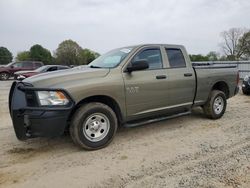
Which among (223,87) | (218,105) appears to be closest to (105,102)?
(218,105)

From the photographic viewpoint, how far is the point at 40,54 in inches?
2158

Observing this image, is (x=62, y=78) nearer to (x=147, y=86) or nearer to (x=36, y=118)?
(x=36, y=118)

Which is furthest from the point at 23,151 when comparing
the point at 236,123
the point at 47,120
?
the point at 236,123

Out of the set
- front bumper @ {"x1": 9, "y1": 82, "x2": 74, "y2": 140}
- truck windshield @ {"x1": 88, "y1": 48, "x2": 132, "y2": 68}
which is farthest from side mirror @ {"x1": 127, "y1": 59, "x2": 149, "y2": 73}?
front bumper @ {"x1": 9, "y1": 82, "x2": 74, "y2": 140}

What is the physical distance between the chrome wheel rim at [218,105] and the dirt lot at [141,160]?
741 millimetres

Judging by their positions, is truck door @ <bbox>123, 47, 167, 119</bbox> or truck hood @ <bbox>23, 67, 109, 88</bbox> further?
truck door @ <bbox>123, 47, 167, 119</bbox>

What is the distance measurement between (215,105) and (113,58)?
2929mm

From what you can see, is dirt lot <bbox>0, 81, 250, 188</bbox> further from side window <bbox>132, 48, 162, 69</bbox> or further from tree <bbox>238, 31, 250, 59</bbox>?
tree <bbox>238, 31, 250, 59</bbox>

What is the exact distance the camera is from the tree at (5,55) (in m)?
56.4

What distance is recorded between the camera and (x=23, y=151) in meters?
4.41

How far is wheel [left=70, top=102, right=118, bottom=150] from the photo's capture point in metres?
4.19

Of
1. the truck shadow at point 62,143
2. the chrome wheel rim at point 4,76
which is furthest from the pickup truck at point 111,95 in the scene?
the chrome wheel rim at point 4,76

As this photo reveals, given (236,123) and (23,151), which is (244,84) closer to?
(236,123)

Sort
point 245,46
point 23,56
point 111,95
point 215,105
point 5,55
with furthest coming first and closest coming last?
point 23,56
point 5,55
point 245,46
point 215,105
point 111,95
